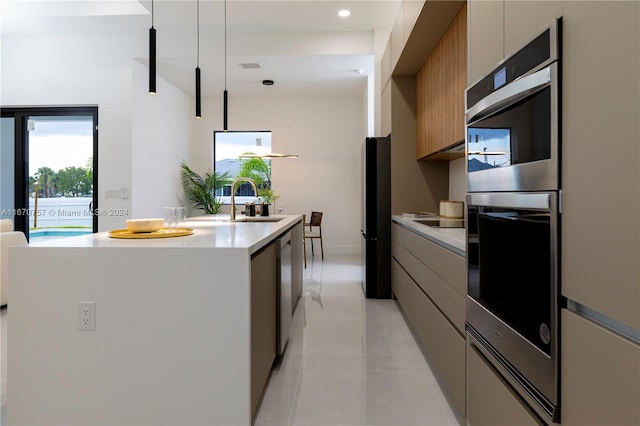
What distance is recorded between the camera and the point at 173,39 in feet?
17.7

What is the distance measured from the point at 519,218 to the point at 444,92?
2.04m

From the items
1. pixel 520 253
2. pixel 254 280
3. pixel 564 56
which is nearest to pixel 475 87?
pixel 564 56

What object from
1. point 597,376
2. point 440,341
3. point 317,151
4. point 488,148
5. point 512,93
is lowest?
point 440,341

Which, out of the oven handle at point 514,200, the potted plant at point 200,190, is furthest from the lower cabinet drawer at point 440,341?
the potted plant at point 200,190

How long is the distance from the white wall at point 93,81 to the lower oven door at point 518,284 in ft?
16.6

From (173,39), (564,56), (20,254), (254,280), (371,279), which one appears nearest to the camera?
(564,56)

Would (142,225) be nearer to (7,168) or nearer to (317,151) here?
(7,168)

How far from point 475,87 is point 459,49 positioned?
4.25 ft

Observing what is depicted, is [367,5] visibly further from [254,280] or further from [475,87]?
[254,280]

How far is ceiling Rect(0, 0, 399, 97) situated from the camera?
4457mm

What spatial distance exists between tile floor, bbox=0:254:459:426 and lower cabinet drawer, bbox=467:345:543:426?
325 mm

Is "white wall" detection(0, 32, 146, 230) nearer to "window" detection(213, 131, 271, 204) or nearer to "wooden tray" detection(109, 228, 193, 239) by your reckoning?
"window" detection(213, 131, 271, 204)

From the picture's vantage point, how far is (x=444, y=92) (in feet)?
9.84

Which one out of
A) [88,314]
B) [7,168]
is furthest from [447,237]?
[7,168]
